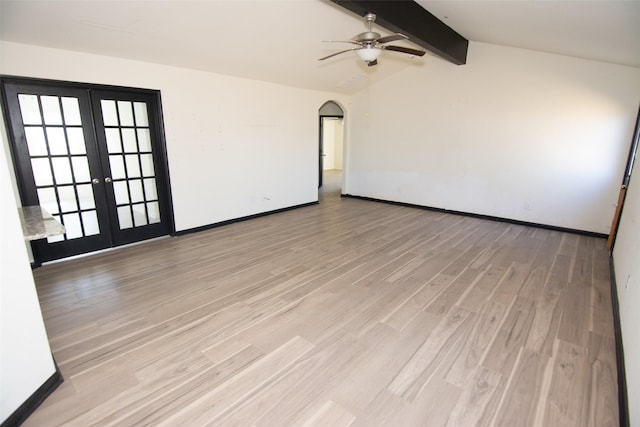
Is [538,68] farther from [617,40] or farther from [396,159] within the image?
[396,159]

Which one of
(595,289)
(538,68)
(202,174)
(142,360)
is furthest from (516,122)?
(142,360)

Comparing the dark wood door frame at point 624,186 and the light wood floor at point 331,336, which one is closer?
the light wood floor at point 331,336

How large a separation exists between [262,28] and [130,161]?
254 centimetres

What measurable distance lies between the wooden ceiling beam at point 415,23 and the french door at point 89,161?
3091 millimetres

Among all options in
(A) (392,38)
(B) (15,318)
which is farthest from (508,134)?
(B) (15,318)

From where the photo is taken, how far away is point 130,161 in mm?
4434

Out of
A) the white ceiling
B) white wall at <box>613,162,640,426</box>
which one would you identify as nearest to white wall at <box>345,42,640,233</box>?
the white ceiling

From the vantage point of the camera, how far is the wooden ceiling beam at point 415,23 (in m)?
3.28

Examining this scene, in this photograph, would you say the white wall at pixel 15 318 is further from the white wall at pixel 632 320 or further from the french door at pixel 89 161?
the white wall at pixel 632 320

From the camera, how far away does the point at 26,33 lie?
3.13 m

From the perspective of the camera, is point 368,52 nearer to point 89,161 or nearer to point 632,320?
point 632,320

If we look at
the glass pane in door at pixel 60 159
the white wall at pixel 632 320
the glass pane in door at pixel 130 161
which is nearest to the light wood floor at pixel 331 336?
the white wall at pixel 632 320

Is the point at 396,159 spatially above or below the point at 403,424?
above

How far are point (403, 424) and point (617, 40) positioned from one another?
4.55 metres
